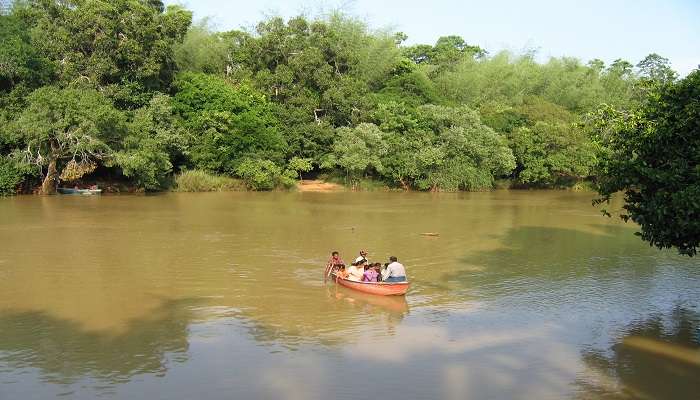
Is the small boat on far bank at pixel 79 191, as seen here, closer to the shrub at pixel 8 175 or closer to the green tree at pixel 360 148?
the shrub at pixel 8 175

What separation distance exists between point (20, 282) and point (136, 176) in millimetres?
22549

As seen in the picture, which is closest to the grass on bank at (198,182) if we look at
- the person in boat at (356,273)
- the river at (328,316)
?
the river at (328,316)

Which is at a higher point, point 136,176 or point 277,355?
point 136,176

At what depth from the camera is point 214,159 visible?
4056cm

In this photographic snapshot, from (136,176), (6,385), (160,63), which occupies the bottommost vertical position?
(6,385)

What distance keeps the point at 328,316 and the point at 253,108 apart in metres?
31.0

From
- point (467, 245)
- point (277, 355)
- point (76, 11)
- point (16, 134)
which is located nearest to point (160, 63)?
point (76, 11)

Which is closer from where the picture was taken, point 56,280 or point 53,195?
point 56,280

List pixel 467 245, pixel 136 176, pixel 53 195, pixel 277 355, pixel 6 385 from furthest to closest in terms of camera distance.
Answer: pixel 136 176 → pixel 53 195 → pixel 467 245 → pixel 277 355 → pixel 6 385

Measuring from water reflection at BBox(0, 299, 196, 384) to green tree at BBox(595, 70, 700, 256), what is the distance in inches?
335

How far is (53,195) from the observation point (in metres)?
34.1

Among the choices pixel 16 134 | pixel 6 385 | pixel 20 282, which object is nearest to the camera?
pixel 6 385

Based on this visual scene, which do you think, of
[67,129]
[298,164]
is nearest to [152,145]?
[67,129]

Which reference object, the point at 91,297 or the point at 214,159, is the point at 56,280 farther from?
the point at 214,159
